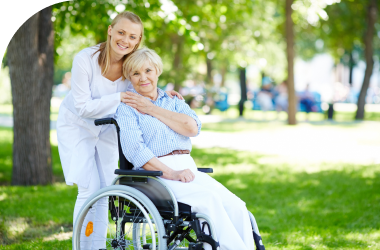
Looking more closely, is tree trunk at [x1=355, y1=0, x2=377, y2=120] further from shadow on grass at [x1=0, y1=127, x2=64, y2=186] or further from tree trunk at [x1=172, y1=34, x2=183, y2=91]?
shadow on grass at [x1=0, y1=127, x2=64, y2=186]

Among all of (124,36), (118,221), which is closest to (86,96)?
(124,36)

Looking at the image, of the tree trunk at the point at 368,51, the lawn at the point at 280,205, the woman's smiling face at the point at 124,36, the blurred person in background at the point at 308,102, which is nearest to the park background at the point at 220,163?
the lawn at the point at 280,205

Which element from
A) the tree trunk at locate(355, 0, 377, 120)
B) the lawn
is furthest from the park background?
the tree trunk at locate(355, 0, 377, 120)

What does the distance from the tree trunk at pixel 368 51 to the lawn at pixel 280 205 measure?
11.1 metres

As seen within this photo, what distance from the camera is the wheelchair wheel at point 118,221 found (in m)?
2.76

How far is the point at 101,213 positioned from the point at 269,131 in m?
10.7

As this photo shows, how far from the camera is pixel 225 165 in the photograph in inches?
333

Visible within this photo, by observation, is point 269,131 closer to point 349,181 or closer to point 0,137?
point 349,181

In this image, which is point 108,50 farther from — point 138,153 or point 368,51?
point 368,51

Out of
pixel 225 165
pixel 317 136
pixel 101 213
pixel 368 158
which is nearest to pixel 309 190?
pixel 225 165

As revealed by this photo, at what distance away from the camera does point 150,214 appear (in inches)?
114

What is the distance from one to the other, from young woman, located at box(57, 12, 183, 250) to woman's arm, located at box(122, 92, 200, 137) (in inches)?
0.5

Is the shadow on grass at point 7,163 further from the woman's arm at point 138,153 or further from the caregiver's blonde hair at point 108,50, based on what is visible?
the woman's arm at point 138,153

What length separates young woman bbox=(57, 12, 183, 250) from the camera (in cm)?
320
